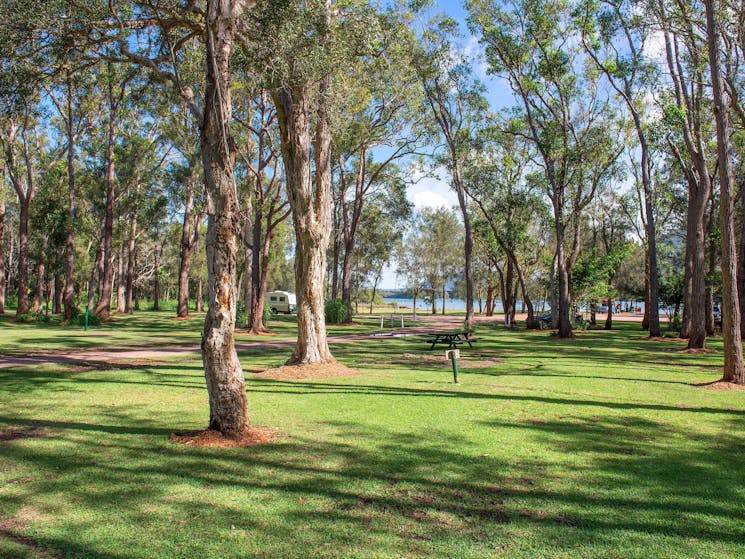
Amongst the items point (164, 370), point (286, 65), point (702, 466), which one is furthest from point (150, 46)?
point (702, 466)

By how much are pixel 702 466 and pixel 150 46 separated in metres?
14.1

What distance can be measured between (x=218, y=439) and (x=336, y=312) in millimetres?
29344

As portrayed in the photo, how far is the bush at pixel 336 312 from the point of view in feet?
116

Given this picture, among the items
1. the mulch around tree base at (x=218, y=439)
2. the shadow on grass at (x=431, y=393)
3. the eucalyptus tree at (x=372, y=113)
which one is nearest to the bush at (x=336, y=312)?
the eucalyptus tree at (x=372, y=113)

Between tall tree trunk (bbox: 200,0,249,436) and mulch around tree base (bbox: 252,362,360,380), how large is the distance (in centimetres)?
549

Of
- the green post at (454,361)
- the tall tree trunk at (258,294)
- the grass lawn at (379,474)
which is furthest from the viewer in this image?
the tall tree trunk at (258,294)

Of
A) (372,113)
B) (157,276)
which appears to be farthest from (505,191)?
(157,276)

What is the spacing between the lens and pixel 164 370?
12883mm

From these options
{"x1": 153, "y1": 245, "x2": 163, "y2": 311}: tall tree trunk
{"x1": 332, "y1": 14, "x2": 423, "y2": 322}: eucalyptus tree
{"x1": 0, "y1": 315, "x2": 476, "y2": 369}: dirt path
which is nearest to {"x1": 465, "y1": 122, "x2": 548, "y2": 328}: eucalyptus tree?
{"x1": 332, "y1": 14, "x2": 423, "y2": 322}: eucalyptus tree

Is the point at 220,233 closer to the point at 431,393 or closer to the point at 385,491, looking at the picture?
the point at 385,491

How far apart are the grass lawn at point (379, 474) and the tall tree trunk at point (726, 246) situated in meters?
1.15

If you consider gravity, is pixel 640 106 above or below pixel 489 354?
above

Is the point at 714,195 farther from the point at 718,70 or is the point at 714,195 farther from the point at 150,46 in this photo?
the point at 150,46

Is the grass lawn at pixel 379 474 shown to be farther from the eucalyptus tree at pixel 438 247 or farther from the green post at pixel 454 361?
the eucalyptus tree at pixel 438 247
